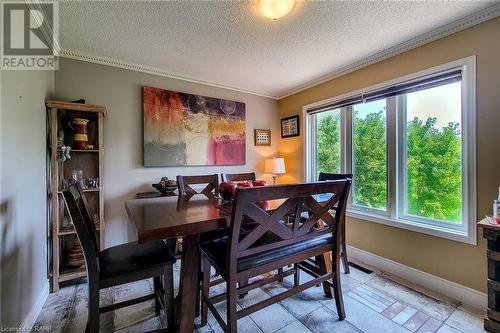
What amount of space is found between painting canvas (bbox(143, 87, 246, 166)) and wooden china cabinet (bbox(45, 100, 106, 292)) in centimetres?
53

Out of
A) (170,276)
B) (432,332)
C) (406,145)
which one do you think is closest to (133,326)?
(170,276)

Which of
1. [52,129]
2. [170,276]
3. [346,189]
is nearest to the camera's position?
[170,276]

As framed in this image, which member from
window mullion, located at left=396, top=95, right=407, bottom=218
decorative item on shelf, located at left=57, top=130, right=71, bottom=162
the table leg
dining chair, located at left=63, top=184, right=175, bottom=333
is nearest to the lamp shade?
window mullion, located at left=396, top=95, right=407, bottom=218

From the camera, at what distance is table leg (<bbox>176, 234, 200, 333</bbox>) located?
4.17ft

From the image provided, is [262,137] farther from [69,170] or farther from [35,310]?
[35,310]

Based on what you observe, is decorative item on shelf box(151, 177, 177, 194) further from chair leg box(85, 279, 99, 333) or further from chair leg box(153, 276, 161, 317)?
chair leg box(85, 279, 99, 333)

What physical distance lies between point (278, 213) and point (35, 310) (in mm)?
1955

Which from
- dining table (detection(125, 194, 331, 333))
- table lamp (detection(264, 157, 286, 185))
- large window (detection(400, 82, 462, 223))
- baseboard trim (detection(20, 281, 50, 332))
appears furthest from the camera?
table lamp (detection(264, 157, 286, 185))

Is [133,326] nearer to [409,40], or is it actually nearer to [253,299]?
[253,299]

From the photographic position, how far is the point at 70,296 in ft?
6.25

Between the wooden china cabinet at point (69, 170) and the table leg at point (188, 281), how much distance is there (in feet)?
4.61

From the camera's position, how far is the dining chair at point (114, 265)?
3.78 feet

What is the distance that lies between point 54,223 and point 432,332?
3078 mm

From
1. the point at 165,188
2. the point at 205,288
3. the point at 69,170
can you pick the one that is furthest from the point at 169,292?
the point at 69,170
